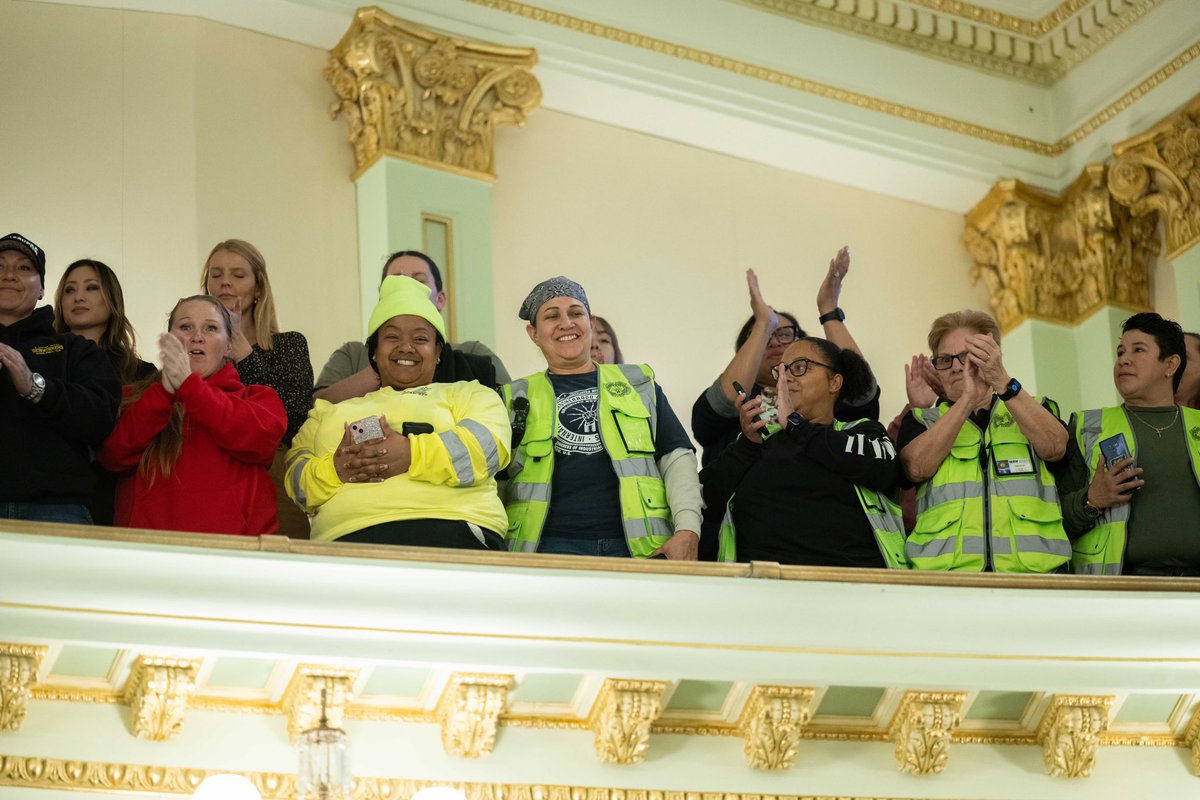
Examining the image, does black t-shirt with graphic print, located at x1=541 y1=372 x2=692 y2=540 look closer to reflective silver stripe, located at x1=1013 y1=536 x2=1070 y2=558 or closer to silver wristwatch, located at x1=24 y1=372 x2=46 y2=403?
reflective silver stripe, located at x1=1013 y1=536 x2=1070 y2=558

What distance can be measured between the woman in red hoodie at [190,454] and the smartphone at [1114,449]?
2843mm

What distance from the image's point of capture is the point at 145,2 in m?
9.52

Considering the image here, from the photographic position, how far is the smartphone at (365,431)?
20.3 feet

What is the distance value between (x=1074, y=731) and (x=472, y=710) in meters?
2.05

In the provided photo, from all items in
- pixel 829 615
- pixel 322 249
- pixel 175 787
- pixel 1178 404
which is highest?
pixel 322 249

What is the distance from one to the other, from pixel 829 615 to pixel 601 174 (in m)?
4.84

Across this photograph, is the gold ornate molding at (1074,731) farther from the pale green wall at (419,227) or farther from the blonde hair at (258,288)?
the pale green wall at (419,227)

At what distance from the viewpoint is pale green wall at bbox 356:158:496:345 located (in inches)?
377

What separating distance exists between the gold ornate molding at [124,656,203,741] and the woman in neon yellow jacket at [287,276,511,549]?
74cm

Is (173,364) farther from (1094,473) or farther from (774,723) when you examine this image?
Result: (1094,473)

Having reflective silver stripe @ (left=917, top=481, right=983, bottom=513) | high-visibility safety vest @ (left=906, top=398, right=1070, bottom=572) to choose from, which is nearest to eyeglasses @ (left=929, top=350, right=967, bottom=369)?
high-visibility safety vest @ (left=906, top=398, right=1070, bottom=572)

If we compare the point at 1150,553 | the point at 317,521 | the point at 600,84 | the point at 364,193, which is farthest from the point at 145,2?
the point at 1150,553

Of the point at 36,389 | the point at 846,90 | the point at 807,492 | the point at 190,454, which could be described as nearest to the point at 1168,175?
the point at 846,90

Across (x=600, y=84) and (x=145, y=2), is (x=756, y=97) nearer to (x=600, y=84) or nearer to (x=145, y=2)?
(x=600, y=84)
